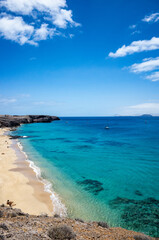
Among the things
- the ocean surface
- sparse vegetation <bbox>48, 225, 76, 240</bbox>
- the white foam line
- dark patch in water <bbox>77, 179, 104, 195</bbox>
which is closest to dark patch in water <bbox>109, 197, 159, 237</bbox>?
the ocean surface

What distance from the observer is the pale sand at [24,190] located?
13.7 meters

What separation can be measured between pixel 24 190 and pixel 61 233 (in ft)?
35.9

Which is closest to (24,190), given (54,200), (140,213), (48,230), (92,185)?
(54,200)

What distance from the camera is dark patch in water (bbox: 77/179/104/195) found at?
57.4 ft

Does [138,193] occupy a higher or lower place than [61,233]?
lower

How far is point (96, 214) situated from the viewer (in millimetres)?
13062

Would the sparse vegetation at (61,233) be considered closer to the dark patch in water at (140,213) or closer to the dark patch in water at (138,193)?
the dark patch in water at (140,213)

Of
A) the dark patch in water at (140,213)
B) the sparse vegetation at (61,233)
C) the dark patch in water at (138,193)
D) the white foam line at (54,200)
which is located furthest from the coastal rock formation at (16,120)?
the sparse vegetation at (61,233)

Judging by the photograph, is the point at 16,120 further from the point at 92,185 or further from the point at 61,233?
the point at 61,233

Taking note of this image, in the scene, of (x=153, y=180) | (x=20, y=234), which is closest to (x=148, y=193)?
(x=153, y=180)

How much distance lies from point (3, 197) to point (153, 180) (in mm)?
17365

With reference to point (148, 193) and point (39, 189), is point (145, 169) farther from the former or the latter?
point (39, 189)

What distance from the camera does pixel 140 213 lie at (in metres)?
13.1

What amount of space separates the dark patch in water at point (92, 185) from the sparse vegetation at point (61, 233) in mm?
9837
